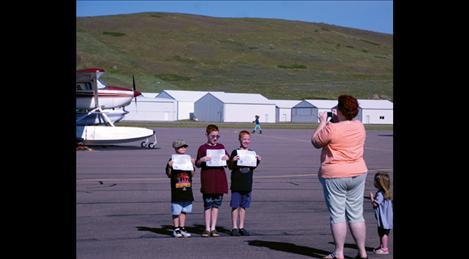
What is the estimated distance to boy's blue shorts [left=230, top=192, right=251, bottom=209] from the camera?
284 inches

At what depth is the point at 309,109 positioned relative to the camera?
7238cm

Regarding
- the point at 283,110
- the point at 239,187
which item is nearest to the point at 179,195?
the point at 239,187

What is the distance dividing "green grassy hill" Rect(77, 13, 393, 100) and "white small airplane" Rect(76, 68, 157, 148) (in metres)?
59.9

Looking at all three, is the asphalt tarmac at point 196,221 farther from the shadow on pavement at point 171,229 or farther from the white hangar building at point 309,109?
the white hangar building at point 309,109

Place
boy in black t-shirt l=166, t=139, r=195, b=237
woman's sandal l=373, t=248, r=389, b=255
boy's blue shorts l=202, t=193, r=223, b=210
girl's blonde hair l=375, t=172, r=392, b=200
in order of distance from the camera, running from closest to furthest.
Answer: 1. woman's sandal l=373, t=248, r=389, b=255
2. girl's blonde hair l=375, t=172, r=392, b=200
3. boy in black t-shirt l=166, t=139, r=195, b=237
4. boy's blue shorts l=202, t=193, r=223, b=210

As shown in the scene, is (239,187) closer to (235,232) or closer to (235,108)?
(235,232)

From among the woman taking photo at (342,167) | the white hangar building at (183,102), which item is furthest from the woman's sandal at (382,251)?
the white hangar building at (183,102)

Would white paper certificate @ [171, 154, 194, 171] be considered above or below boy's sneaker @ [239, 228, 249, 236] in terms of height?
above

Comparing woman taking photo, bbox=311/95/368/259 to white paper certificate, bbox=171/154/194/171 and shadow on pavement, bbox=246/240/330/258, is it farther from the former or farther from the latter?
white paper certificate, bbox=171/154/194/171

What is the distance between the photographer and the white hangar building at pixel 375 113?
7062 centimetres

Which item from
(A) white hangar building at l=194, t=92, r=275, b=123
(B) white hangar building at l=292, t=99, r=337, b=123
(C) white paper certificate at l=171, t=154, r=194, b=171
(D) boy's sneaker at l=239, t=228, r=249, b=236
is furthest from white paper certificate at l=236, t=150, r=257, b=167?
(B) white hangar building at l=292, t=99, r=337, b=123
